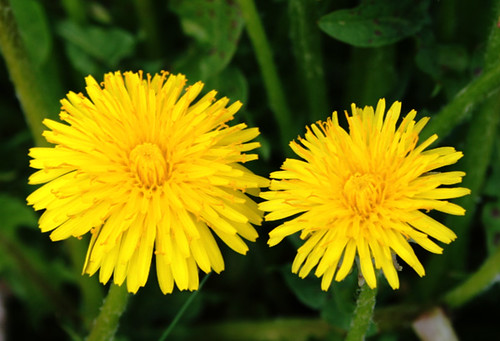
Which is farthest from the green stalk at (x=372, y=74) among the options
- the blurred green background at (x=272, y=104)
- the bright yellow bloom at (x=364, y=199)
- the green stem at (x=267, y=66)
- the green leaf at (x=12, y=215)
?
the green leaf at (x=12, y=215)

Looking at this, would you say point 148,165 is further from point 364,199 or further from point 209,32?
point 209,32

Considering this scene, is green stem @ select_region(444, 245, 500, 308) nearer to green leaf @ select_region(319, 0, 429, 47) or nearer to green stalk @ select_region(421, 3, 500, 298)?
green stalk @ select_region(421, 3, 500, 298)

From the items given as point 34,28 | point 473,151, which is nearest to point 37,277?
point 34,28

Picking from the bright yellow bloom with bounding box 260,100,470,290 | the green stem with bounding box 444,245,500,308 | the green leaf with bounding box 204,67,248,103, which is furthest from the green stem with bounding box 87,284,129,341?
the green stem with bounding box 444,245,500,308

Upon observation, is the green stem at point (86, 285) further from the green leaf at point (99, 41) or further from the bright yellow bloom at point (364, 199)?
the bright yellow bloom at point (364, 199)

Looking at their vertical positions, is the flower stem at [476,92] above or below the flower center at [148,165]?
above

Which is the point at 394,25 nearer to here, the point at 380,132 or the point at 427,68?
the point at 427,68
